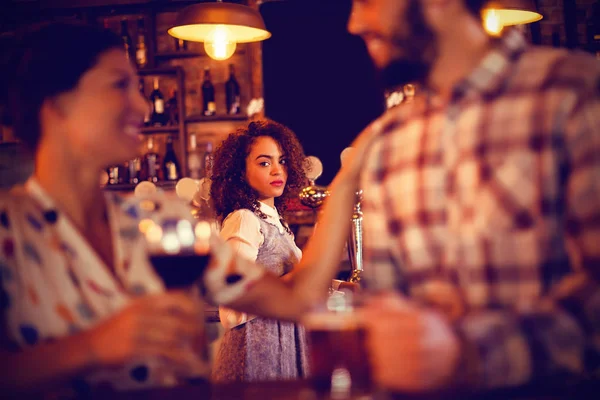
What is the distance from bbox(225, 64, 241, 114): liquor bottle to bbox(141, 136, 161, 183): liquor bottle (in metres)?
0.75

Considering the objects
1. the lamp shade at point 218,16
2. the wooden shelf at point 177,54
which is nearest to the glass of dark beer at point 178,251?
the lamp shade at point 218,16

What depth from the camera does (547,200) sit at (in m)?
1.08

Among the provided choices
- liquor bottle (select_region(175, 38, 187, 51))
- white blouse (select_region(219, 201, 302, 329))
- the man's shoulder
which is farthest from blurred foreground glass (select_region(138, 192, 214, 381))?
liquor bottle (select_region(175, 38, 187, 51))

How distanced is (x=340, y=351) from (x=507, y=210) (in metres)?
0.36

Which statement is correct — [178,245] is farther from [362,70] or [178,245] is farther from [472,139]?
[362,70]

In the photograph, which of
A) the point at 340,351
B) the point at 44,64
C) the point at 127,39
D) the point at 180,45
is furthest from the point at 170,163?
the point at 340,351

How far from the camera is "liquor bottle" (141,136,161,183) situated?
588 cm

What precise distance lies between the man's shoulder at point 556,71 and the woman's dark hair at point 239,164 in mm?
2162

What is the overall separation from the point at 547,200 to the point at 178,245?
596 mm

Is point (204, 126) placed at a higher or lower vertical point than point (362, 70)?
lower

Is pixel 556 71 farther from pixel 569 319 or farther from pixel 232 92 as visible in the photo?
pixel 232 92

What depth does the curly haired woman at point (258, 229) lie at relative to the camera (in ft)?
9.45

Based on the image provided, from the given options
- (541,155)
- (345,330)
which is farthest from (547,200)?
(345,330)

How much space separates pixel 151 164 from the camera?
232 inches
